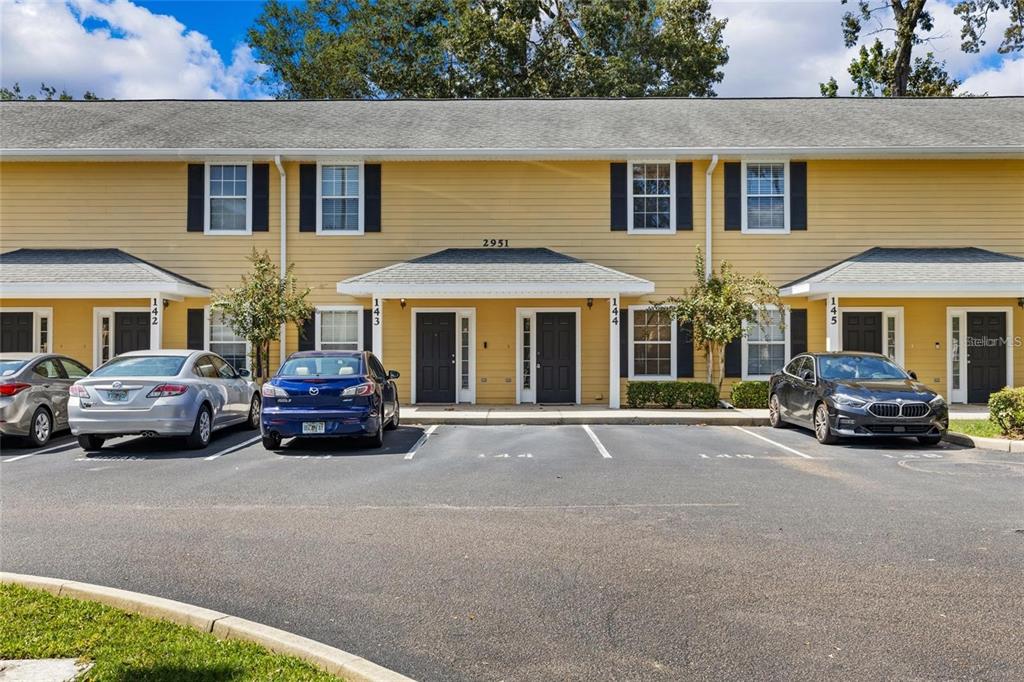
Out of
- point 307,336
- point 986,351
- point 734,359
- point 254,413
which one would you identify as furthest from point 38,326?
point 986,351

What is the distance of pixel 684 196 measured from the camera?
18.7m

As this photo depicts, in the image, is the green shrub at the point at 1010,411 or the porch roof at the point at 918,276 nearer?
the green shrub at the point at 1010,411

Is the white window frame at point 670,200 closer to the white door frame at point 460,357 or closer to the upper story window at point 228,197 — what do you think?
the white door frame at point 460,357

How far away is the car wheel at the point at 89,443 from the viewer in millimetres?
11266

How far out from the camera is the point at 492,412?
1644 centimetres

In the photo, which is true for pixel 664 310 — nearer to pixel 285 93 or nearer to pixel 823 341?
pixel 823 341

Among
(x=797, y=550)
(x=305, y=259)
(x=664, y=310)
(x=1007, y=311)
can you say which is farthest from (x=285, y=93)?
(x=797, y=550)

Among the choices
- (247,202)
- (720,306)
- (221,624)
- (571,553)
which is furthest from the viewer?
(247,202)

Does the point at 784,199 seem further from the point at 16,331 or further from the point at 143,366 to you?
the point at 16,331

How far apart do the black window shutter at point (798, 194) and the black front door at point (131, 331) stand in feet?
51.6

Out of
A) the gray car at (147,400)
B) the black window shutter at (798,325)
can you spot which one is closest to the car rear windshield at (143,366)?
the gray car at (147,400)

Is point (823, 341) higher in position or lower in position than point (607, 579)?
higher

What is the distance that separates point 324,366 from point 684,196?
10408 millimetres

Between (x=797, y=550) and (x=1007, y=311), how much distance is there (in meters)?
15.9
